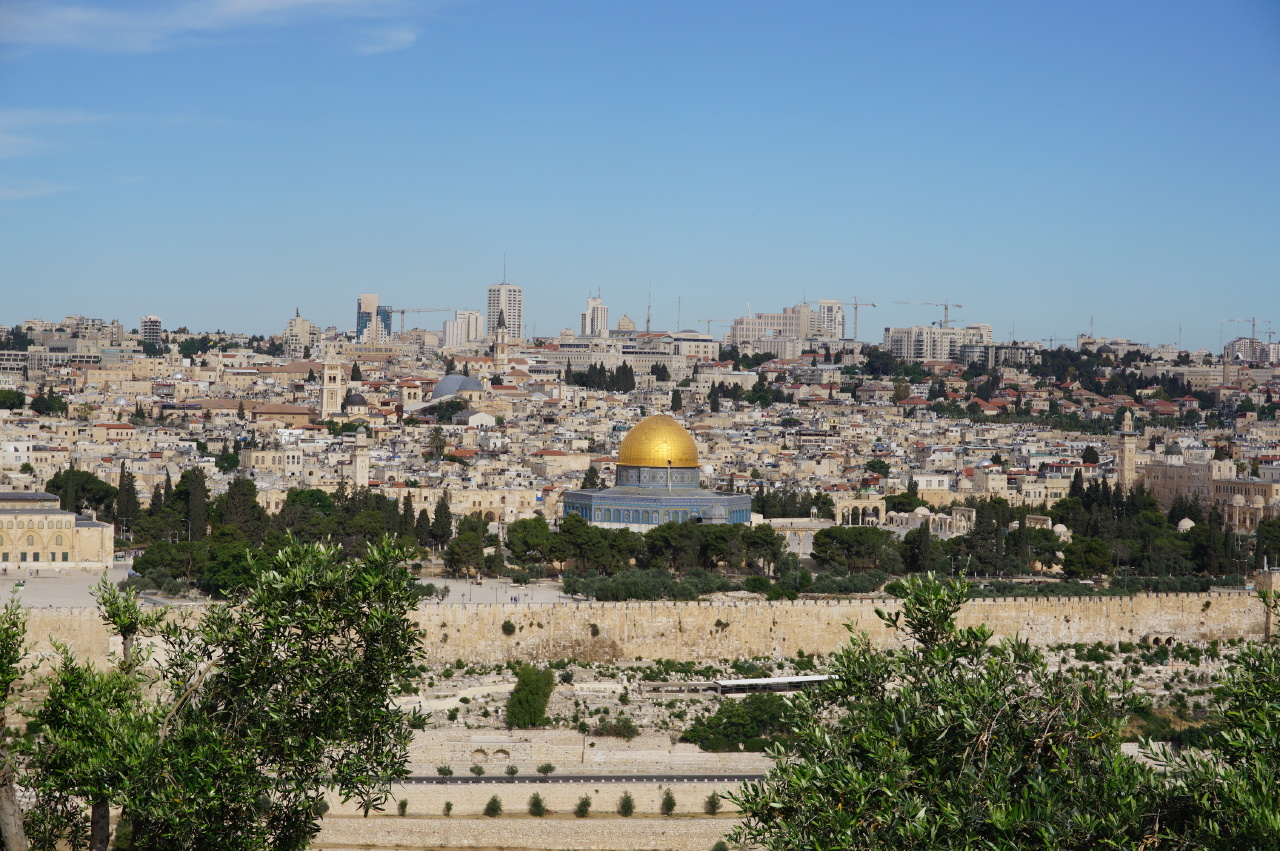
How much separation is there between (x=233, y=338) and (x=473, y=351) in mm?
19171

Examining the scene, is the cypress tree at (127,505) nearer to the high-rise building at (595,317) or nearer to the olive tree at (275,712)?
the olive tree at (275,712)

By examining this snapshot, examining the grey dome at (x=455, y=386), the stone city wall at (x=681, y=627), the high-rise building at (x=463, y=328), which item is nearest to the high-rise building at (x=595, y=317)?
the high-rise building at (x=463, y=328)

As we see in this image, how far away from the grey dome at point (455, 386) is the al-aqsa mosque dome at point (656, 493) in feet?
134

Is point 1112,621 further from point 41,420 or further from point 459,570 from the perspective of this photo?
point 41,420

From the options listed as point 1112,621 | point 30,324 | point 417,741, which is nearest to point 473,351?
point 30,324

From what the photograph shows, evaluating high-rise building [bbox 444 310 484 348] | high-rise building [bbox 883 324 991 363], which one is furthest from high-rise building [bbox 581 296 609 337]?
high-rise building [bbox 883 324 991 363]

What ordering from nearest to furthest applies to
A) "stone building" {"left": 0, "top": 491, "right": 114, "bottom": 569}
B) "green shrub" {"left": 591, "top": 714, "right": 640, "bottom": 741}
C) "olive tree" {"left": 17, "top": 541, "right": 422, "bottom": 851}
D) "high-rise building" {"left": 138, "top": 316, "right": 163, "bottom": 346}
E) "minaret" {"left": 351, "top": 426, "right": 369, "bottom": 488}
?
"olive tree" {"left": 17, "top": 541, "right": 422, "bottom": 851}, "green shrub" {"left": 591, "top": 714, "right": 640, "bottom": 741}, "stone building" {"left": 0, "top": 491, "right": 114, "bottom": 569}, "minaret" {"left": 351, "top": 426, "right": 369, "bottom": 488}, "high-rise building" {"left": 138, "top": 316, "right": 163, "bottom": 346}

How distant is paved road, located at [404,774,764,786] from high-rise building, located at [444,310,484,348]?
14448 centimetres

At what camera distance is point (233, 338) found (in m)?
138

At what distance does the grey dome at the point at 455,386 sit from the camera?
287ft

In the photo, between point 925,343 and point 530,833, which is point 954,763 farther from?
point 925,343

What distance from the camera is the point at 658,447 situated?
1815 inches

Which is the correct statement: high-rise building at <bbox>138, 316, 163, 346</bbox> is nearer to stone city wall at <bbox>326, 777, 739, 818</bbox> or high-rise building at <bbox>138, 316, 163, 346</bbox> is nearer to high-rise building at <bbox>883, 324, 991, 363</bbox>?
high-rise building at <bbox>883, 324, 991, 363</bbox>

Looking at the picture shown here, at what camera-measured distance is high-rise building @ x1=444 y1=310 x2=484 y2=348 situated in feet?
545
